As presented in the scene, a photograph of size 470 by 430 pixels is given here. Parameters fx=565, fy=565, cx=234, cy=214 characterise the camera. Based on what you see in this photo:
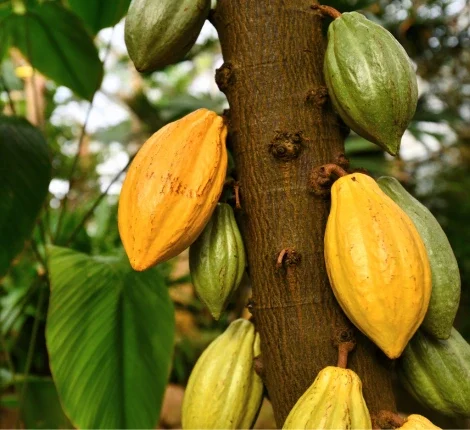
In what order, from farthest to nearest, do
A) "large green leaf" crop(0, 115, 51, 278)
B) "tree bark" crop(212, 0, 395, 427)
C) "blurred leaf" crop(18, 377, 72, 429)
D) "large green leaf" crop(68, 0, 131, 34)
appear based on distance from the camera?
"blurred leaf" crop(18, 377, 72, 429)
"large green leaf" crop(68, 0, 131, 34)
"large green leaf" crop(0, 115, 51, 278)
"tree bark" crop(212, 0, 395, 427)

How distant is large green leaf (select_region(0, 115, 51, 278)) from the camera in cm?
114

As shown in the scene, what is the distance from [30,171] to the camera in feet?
3.95

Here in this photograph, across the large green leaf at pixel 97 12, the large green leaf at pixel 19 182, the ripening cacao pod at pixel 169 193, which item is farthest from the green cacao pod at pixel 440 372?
the large green leaf at pixel 97 12

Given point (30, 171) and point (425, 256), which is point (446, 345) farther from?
point (30, 171)

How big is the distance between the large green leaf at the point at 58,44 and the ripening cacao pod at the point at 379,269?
1031 millimetres

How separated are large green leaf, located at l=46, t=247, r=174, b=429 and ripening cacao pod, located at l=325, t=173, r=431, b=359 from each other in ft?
1.81

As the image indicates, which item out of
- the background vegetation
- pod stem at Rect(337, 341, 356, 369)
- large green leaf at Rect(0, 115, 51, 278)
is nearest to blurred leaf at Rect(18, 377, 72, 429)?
the background vegetation

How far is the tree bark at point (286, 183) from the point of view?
0.68 meters

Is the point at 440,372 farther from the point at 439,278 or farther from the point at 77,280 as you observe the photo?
the point at 77,280

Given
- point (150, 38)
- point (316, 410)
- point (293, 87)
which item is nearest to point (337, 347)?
point (316, 410)

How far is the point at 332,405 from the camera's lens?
590 mm

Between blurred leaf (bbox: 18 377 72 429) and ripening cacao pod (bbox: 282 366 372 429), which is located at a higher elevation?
ripening cacao pod (bbox: 282 366 372 429)

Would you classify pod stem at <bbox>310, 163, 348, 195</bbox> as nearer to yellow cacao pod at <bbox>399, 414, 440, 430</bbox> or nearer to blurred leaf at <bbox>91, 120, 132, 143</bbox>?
yellow cacao pod at <bbox>399, 414, 440, 430</bbox>

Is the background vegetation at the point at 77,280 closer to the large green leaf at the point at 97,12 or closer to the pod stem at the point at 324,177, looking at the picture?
the large green leaf at the point at 97,12
